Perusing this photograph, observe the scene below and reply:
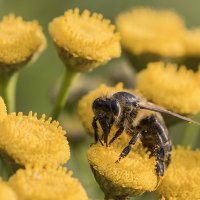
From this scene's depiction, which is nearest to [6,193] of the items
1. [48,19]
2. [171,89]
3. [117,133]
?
[117,133]

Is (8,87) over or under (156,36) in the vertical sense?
over

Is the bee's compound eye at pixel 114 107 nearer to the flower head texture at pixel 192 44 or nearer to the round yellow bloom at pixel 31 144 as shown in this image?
the round yellow bloom at pixel 31 144

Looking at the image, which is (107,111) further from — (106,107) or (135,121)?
(135,121)

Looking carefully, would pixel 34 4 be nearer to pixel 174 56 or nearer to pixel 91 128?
pixel 174 56

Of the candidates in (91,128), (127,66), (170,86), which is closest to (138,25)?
(127,66)

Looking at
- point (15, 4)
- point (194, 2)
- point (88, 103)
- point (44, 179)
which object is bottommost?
point (194, 2)

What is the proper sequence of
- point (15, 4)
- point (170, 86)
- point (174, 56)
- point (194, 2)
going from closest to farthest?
1. point (170, 86)
2. point (174, 56)
3. point (15, 4)
4. point (194, 2)

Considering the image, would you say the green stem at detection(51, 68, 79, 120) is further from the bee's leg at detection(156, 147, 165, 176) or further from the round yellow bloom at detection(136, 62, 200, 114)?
the bee's leg at detection(156, 147, 165, 176)

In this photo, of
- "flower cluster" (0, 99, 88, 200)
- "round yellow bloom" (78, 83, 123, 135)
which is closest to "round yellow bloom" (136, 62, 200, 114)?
"round yellow bloom" (78, 83, 123, 135)
